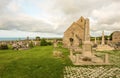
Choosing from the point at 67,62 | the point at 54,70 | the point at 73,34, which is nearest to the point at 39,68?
the point at 54,70

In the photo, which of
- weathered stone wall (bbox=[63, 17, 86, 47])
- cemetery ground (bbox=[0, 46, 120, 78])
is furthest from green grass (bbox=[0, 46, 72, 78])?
weathered stone wall (bbox=[63, 17, 86, 47])

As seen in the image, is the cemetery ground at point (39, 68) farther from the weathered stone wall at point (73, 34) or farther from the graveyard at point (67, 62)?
the weathered stone wall at point (73, 34)

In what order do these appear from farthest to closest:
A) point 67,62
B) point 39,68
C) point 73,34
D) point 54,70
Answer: point 73,34 < point 67,62 < point 39,68 < point 54,70

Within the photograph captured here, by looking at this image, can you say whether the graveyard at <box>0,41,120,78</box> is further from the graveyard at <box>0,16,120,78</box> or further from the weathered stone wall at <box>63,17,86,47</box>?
the weathered stone wall at <box>63,17,86,47</box>

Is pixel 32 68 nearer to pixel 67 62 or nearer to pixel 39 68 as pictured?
pixel 39 68

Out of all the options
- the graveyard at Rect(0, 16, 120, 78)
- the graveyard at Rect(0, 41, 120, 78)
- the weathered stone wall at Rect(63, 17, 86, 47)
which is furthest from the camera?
the weathered stone wall at Rect(63, 17, 86, 47)

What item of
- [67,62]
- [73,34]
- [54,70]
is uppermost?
[73,34]

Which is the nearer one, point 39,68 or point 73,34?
point 39,68

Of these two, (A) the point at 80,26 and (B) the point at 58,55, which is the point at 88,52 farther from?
(A) the point at 80,26

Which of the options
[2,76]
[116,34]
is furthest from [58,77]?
[116,34]

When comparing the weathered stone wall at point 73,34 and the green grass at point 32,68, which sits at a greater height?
the weathered stone wall at point 73,34

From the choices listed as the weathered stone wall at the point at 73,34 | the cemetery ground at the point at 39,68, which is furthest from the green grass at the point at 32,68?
the weathered stone wall at the point at 73,34

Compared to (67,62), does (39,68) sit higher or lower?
lower

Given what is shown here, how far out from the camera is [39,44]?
1842 inches
